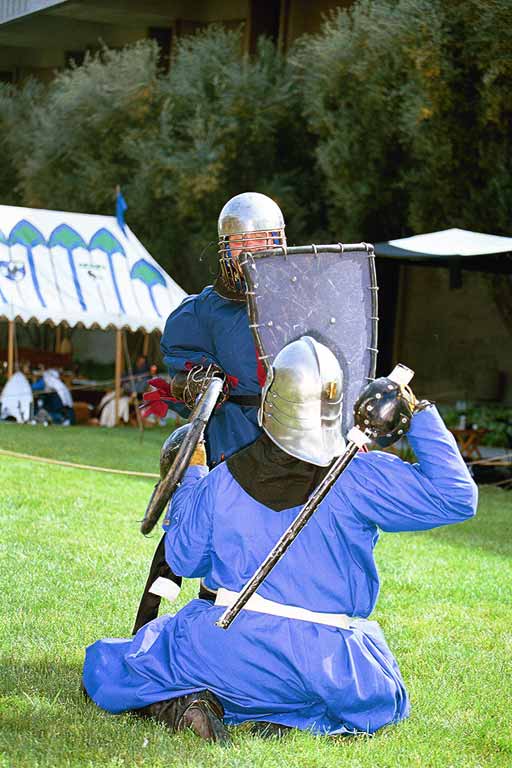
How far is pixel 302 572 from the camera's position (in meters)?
3.42

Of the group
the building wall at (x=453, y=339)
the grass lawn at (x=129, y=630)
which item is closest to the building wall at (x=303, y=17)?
the building wall at (x=453, y=339)

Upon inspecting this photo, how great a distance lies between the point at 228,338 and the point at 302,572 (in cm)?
113

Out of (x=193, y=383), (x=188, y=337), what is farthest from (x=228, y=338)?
(x=193, y=383)

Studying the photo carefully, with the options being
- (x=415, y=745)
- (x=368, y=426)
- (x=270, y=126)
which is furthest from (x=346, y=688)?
(x=270, y=126)

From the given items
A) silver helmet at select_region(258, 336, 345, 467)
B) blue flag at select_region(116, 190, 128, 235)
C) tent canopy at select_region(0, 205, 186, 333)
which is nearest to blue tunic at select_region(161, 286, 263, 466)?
silver helmet at select_region(258, 336, 345, 467)

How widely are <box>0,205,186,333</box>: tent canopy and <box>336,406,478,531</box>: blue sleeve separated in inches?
446

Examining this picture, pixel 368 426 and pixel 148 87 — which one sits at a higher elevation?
pixel 148 87

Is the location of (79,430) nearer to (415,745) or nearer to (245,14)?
(245,14)

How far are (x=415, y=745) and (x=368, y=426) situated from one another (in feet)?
3.69

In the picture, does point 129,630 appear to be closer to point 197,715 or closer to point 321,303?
point 197,715

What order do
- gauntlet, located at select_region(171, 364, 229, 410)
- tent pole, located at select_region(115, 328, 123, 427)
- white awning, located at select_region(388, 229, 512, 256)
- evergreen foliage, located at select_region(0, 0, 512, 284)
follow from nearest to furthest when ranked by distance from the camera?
gauntlet, located at select_region(171, 364, 229, 410), white awning, located at select_region(388, 229, 512, 256), evergreen foliage, located at select_region(0, 0, 512, 284), tent pole, located at select_region(115, 328, 123, 427)

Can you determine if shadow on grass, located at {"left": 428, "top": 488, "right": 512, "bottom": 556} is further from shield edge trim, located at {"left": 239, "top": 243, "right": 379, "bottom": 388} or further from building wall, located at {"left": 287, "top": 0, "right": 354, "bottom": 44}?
building wall, located at {"left": 287, "top": 0, "right": 354, "bottom": 44}

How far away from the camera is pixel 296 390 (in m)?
3.26

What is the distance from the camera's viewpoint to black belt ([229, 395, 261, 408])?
167 inches
